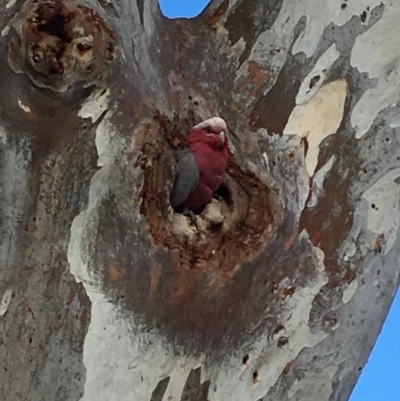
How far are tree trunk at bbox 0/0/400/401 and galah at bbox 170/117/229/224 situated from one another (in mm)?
21

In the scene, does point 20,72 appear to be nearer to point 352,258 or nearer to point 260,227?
point 260,227

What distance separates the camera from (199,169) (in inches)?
36.9

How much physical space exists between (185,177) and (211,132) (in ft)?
0.19

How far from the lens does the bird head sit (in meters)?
0.91

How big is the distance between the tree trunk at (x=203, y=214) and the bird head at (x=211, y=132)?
15mm

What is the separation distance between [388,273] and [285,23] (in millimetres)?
340

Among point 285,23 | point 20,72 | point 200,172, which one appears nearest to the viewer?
point 20,72

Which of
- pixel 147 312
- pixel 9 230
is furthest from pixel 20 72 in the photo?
pixel 147 312

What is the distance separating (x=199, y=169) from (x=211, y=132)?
45 mm

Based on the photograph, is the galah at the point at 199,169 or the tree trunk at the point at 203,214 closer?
the tree trunk at the point at 203,214

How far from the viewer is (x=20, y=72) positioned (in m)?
0.80

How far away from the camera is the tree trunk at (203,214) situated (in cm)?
80

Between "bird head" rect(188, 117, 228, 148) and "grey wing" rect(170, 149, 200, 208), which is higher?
"bird head" rect(188, 117, 228, 148)

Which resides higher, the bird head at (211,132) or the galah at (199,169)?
the bird head at (211,132)
